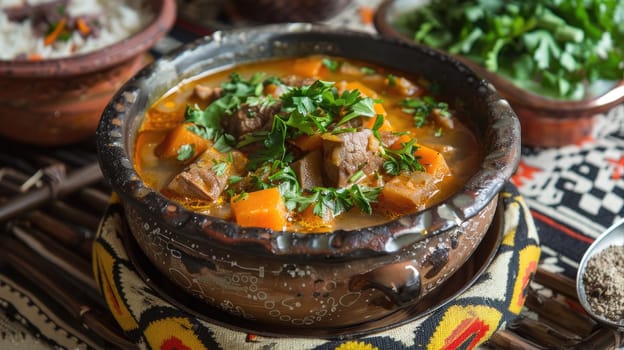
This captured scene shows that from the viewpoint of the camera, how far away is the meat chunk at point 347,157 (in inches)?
89.0

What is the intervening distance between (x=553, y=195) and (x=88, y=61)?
237 cm

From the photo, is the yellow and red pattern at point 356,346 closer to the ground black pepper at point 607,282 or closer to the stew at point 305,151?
the stew at point 305,151

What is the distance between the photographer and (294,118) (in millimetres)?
2391

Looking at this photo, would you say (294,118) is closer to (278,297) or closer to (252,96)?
(252,96)

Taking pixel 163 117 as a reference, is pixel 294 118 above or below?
above

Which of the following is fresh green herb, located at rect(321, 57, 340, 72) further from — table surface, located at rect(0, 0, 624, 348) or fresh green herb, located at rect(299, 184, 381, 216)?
table surface, located at rect(0, 0, 624, 348)

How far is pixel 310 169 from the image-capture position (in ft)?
7.71

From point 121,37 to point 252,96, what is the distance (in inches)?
65.5

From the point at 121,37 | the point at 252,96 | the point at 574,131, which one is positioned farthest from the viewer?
the point at 121,37

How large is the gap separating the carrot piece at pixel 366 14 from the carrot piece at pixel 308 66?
1.92m

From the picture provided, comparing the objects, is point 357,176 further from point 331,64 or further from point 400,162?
point 331,64

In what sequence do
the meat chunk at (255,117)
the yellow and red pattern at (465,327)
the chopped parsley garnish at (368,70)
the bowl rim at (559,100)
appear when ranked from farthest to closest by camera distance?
1. the bowl rim at (559,100)
2. the chopped parsley garnish at (368,70)
3. the meat chunk at (255,117)
4. the yellow and red pattern at (465,327)

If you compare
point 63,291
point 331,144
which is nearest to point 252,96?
point 331,144

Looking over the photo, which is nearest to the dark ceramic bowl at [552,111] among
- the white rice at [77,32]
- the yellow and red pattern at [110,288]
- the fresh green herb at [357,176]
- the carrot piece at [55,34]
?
the fresh green herb at [357,176]
